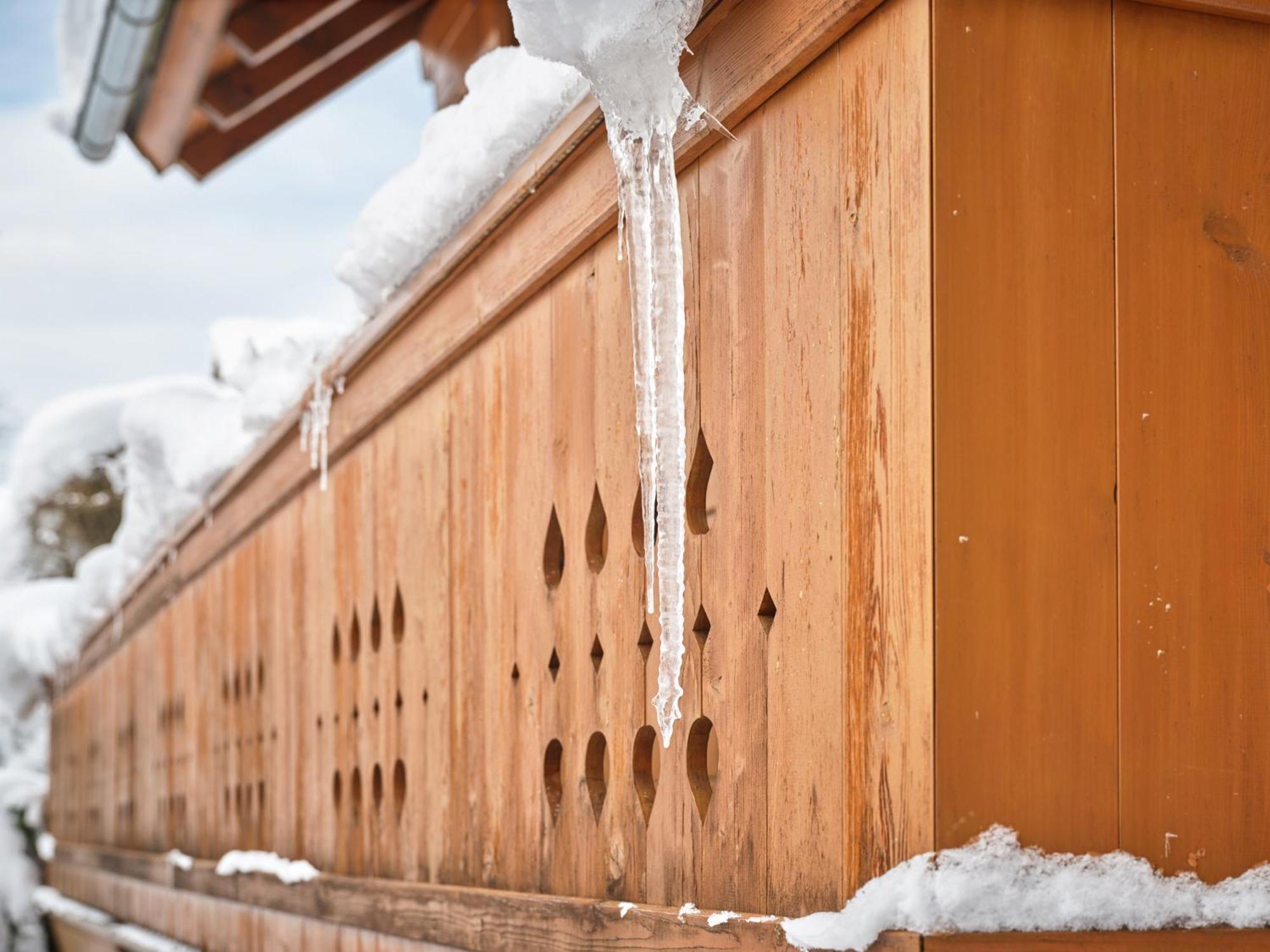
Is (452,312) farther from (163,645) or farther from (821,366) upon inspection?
(163,645)

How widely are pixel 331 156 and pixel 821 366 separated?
96.7 m

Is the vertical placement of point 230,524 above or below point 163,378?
below

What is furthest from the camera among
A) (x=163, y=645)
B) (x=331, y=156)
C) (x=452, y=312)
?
(x=331, y=156)

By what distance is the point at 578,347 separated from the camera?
99.8 inches

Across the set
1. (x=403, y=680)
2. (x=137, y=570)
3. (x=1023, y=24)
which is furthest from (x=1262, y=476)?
(x=137, y=570)

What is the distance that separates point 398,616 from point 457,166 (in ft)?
3.79

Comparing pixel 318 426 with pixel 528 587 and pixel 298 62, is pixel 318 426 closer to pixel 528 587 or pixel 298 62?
pixel 528 587

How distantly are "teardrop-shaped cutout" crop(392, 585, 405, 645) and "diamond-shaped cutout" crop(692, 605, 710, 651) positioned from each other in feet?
5.32

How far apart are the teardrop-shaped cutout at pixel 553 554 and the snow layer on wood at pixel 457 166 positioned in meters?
0.67

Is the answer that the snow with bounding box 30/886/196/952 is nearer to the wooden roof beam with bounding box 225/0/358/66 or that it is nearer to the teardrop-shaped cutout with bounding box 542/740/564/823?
the wooden roof beam with bounding box 225/0/358/66

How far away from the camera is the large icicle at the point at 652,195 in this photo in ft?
6.22

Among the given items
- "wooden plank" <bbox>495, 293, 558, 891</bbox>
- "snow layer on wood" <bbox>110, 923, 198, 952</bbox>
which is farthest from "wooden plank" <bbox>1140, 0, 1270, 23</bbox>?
"snow layer on wood" <bbox>110, 923, 198, 952</bbox>

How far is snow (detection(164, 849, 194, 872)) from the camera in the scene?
614 centimetres

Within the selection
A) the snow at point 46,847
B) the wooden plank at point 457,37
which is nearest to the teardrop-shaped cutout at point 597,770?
the wooden plank at point 457,37
